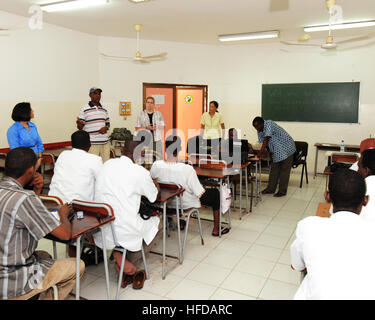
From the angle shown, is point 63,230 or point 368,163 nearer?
point 63,230

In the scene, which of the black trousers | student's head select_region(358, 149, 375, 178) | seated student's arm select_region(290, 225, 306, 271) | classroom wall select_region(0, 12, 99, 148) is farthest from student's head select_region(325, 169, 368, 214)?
classroom wall select_region(0, 12, 99, 148)

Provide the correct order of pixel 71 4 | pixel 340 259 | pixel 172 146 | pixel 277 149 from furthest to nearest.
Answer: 1. pixel 277 149
2. pixel 71 4
3. pixel 172 146
4. pixel 340 259

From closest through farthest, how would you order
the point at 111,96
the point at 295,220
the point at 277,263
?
the point at 277,263
the point at 295,220
the point at 111,96

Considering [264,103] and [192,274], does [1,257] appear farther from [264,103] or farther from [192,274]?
[264,103]

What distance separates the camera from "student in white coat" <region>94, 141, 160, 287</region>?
8.84 ft

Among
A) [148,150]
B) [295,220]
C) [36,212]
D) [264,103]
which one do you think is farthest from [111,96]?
[36,212]

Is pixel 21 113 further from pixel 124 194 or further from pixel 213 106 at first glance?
pixel 213 106

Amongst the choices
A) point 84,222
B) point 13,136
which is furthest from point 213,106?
point 84,222

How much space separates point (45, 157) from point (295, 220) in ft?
13.0

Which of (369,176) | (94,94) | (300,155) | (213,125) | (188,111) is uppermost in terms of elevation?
(94,94)

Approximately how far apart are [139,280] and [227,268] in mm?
916

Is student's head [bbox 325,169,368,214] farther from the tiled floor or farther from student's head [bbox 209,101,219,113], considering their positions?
student's head [bbox 209,101,219,113]

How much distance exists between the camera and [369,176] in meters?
2.53

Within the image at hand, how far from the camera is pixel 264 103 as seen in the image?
8148 mm
